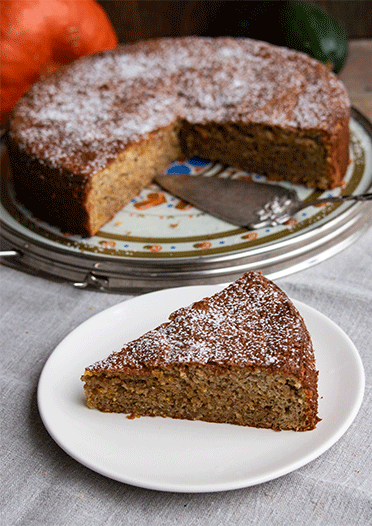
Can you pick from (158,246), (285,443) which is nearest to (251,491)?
(285,443)

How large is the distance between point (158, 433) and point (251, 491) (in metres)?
0.33

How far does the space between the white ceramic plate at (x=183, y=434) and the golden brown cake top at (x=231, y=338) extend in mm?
134

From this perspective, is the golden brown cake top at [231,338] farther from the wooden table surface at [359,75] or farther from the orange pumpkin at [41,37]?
the orange pumpkin at [41,37]

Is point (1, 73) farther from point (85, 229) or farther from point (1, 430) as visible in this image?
point (1, 430)

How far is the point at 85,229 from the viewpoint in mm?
2941

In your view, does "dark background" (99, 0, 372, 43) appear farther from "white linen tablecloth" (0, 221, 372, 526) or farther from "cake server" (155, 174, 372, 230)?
"white linen tablecloth" (0, 221, 372, 526)

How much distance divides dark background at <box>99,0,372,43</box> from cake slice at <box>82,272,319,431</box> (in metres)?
3.02

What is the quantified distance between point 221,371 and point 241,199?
1290 millimetres

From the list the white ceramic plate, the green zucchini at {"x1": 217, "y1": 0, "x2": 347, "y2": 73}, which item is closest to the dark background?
the green zucchini at {"x1": 217, "y1": 0, "x2": 347, "y2": 73}

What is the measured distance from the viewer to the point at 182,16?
15.3 feet

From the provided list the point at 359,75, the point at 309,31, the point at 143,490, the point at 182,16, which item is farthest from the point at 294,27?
the point at 143,490

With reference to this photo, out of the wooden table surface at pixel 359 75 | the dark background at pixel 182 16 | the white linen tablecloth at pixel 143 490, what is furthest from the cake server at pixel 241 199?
the dark background at pixel 182 16

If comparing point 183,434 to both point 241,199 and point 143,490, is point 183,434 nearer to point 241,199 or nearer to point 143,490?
point 143,490

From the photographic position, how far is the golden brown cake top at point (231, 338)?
6.19 feet
